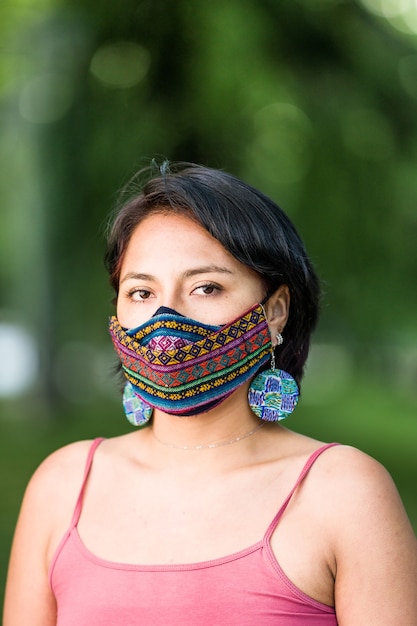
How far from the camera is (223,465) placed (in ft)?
9.23

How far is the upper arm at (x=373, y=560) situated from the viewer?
96.0 inches

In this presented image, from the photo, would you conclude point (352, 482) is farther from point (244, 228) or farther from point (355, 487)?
point (244, 228)

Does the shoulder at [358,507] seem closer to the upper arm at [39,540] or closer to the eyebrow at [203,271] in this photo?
the eyebrow at [203,271]

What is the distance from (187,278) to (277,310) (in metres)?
0.35

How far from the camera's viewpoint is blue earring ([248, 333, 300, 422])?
9.30ft

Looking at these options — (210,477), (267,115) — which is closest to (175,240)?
(210,477)

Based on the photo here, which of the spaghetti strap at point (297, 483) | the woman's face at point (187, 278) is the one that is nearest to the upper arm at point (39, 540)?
the woman's face at point (187, 278)

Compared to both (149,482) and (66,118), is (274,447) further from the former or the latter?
(66,118)

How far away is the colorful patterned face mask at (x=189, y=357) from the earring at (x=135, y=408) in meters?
0.18

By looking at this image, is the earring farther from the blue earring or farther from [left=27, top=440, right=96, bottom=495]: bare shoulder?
the blue earring

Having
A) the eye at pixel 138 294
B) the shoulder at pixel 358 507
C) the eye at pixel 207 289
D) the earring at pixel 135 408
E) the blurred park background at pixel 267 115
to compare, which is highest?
the blurred park background at pixel 267 115

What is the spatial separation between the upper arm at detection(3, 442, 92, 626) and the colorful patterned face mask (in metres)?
0.38

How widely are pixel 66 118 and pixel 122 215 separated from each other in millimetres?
6557

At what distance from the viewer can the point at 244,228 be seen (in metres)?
2.75
